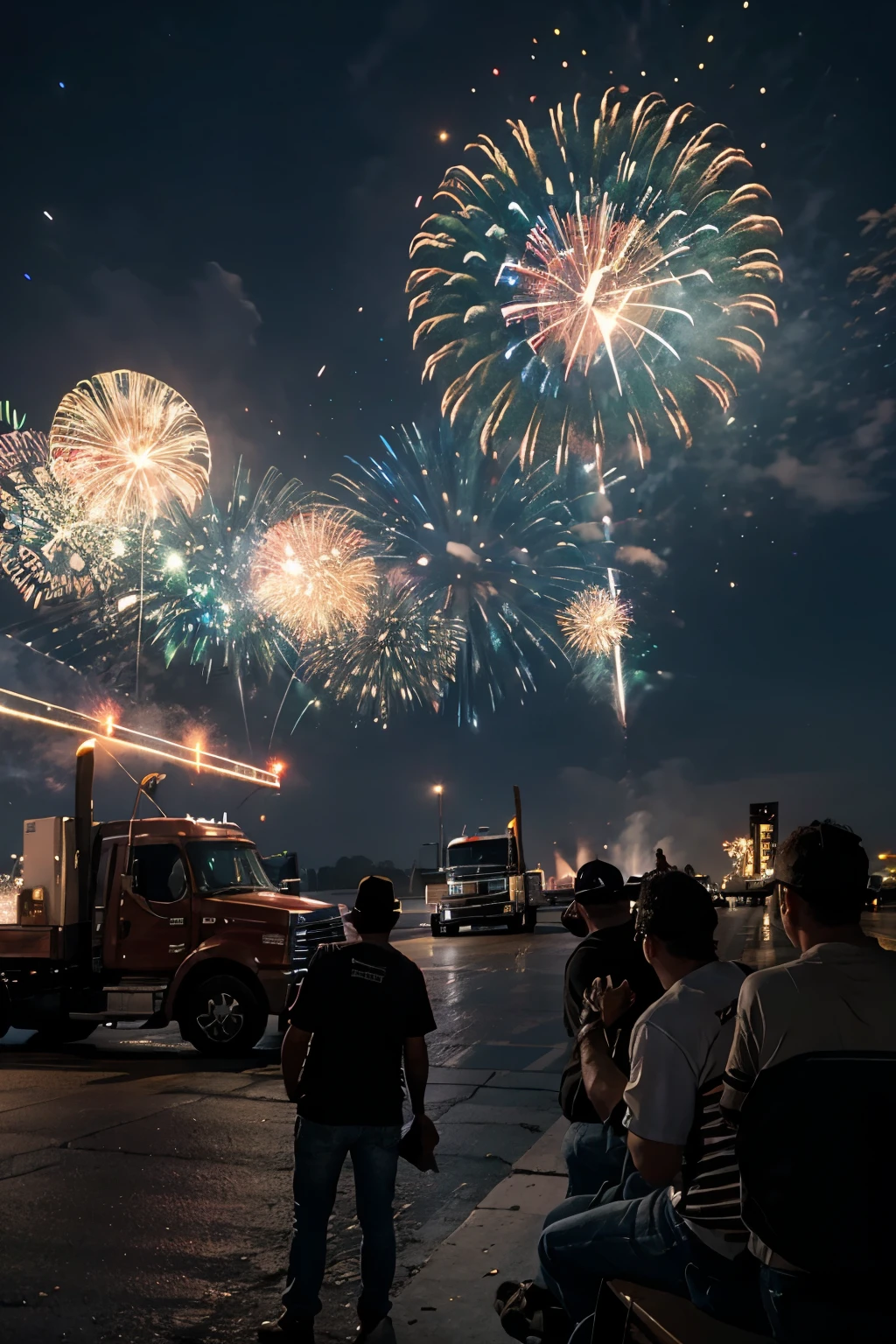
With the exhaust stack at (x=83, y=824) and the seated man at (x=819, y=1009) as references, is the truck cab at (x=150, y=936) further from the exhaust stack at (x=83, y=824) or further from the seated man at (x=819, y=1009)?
the seated man at (x=819, y=1009)

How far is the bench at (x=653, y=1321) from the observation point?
2.08m

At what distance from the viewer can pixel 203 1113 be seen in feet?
29.7

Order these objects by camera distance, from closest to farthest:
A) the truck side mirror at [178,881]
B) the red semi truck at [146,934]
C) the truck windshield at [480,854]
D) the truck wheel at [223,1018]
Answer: the truck wheel at [223,1018]
the red semi truck at [146,934]
the truck side mirror at [178,881]
the truck windshield at [480,854]

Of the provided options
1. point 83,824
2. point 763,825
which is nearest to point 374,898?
point 83,824

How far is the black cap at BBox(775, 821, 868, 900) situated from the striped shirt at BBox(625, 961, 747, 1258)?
0.49m

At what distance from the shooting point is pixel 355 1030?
14.3 ft

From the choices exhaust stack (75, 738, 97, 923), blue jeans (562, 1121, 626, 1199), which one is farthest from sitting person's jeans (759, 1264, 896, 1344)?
exhaust stack (75, 738, 97, 923)

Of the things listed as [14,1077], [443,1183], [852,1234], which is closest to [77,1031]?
[14,1077]

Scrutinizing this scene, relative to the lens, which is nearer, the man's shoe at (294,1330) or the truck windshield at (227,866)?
the man's shoe at (294,1330)

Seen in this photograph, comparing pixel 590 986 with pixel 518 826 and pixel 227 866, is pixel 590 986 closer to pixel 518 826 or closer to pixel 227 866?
pixel 227 866

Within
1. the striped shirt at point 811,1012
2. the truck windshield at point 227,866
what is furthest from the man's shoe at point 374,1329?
the truck windshield at point 227,866

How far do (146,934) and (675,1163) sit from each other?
462 inches

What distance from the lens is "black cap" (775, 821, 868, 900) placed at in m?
2.63

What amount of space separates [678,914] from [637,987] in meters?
1.37
